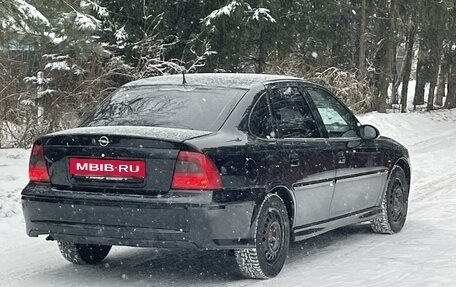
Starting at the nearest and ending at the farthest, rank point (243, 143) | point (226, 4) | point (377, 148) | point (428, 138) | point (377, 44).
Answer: point (243, 143) → point (377, 148) → point (226, 4) → point (428, 138) → point (377, 44)

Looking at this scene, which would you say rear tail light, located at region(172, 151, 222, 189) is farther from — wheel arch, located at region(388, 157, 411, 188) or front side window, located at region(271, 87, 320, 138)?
wheel arch, located at region(388, 157, 411, 188)

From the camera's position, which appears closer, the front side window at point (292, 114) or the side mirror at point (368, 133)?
the front side window at point (292, 114)

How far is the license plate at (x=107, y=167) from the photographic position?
18.9ft

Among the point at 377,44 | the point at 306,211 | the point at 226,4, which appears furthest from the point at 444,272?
the point at 377,44

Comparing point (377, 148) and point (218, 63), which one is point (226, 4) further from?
point (377, 148)

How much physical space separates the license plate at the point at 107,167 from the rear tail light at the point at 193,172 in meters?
0.27

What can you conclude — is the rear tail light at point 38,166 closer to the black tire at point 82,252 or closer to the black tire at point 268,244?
the black tire at point 82,252

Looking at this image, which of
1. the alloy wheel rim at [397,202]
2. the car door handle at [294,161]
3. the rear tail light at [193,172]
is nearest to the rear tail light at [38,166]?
the rear tail light at [193,172]

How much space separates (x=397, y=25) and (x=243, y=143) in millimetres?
26612

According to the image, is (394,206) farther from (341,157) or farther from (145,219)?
(145,219)

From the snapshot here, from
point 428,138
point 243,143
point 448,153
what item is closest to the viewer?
point 243,143

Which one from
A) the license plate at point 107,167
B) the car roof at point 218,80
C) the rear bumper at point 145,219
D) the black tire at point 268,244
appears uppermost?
the car roof at point 218,80

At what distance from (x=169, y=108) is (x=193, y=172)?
92cm

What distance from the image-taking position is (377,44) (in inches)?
1395
